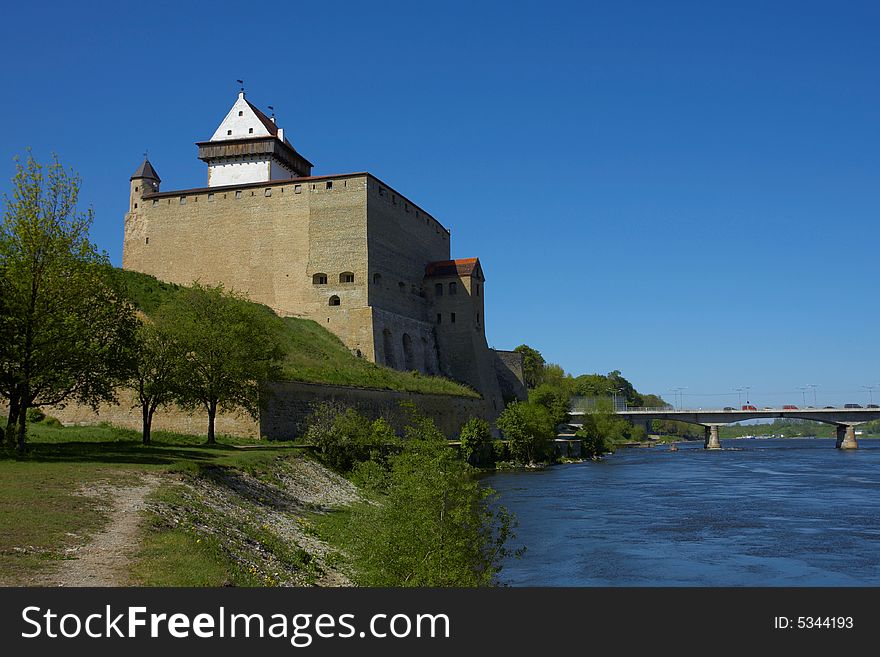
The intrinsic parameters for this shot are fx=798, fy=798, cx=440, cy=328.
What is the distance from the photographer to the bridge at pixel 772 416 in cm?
7481

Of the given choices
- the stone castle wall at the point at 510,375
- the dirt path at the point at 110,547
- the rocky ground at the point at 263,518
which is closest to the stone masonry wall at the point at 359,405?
the rocky ground at the point at 263,518

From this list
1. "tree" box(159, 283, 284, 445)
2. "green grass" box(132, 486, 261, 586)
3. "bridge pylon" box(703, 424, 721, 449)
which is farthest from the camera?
"bridge pylon" box(703, 424, 721, 449)

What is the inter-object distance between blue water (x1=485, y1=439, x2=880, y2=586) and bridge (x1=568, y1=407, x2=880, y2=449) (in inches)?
1472

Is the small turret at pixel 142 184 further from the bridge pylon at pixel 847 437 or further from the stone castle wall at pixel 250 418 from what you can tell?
the bridge pylon at pixel 847 437

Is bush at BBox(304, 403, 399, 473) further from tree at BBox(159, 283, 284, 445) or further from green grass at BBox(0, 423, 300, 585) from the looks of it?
tree at BBox(159, 283, 284, 445)

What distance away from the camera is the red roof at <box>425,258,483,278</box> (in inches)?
2119

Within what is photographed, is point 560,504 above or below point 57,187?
below

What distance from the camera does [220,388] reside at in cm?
2588

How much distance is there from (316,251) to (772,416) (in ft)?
172

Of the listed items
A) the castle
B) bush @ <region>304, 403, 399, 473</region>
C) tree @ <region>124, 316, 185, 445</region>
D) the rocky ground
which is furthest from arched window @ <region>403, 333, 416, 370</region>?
the rocky ground

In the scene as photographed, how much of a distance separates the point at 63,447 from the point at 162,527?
10.0m

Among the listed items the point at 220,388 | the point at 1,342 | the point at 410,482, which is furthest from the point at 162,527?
the point at 220,388
